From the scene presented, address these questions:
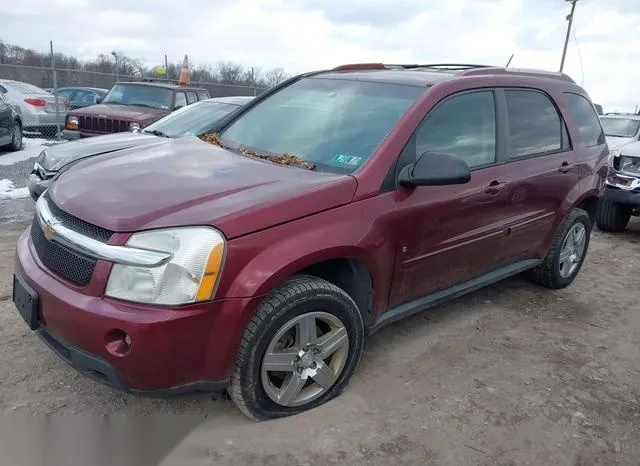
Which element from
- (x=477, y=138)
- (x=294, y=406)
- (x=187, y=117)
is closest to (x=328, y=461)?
(x=294, y=406)

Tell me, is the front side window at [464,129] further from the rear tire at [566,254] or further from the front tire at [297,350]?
the rear tire at [566,254]

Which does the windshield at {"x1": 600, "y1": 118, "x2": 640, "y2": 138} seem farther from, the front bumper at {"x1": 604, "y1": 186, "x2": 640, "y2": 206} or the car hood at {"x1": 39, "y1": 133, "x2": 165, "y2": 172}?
the car hood at {"x1": 39, "y1": 133, "x2": 165, "y2": 172}

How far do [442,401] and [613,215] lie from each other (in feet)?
18.1

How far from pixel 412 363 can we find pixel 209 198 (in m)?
1.76

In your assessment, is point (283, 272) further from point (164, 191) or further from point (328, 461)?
point (328, 461)

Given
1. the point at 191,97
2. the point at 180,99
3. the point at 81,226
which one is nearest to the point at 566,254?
the point at 81,226

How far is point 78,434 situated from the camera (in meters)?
2.75

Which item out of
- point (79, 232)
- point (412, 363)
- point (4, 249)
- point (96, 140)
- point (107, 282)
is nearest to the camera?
point (107, 282)

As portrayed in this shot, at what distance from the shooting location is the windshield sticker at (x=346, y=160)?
3.13 meters

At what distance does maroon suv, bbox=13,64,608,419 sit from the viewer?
7.98ft

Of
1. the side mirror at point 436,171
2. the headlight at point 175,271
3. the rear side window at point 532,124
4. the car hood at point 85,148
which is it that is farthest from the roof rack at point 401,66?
the car hood at point 85,148

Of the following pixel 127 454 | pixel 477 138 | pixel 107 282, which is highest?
pixel 477 138

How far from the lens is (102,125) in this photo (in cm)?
914

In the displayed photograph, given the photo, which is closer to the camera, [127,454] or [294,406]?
[127,454]
